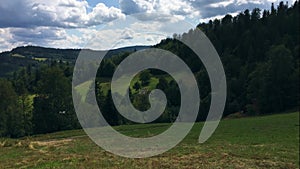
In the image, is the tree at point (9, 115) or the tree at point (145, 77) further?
the tree at point (145, 77)

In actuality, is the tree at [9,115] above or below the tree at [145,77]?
below

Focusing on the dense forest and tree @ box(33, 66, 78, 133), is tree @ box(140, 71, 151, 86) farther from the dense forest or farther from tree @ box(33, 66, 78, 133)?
tree @ box(33, 66, 78, 133)

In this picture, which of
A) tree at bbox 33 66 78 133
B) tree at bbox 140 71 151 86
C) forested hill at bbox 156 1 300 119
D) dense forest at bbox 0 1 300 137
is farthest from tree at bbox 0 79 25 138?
tree at bbox 140 71 151 86

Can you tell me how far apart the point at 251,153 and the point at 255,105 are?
6350 centimetres

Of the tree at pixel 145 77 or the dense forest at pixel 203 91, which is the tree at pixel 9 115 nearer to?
the dense forest at pixel 203 91

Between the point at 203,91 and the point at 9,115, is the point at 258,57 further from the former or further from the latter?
the point at 9,115

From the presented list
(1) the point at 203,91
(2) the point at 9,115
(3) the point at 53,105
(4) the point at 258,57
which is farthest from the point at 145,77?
(2) the point at 9,115

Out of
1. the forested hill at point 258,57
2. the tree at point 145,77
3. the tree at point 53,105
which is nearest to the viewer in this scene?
the forested hill at point 258,57

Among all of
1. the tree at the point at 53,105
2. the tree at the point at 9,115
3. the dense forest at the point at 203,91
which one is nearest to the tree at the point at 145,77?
the dense forest at the point at 203,91

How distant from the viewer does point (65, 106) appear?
8638cm

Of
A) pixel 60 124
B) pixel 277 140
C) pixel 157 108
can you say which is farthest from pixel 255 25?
pixel 277 140

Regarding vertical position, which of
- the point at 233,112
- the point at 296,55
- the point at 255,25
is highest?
the point at 255,25

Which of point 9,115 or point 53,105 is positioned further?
point 53,105

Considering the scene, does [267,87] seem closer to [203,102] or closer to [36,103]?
[203,102]
